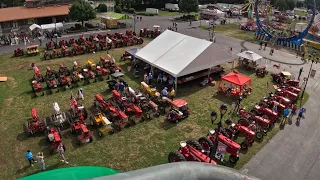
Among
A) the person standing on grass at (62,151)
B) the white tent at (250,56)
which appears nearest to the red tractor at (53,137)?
the person standing on grass at (62,151)

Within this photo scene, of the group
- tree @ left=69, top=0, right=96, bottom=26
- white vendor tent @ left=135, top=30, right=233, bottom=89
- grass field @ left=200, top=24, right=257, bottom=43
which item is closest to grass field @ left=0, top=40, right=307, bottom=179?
white vendor tent @ left=135, top=30, right=233, bottom=89

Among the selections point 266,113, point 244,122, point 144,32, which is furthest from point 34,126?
point 144,32

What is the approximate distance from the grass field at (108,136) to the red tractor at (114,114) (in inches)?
17.3

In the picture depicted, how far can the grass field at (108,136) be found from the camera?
42.3ft

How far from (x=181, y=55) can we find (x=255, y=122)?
791 centimetres

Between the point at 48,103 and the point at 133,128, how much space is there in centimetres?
674

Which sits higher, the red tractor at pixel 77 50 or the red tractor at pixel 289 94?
the red tractor at pixel 77 50

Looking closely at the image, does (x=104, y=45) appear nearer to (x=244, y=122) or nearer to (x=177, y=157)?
(x=244, y=122)

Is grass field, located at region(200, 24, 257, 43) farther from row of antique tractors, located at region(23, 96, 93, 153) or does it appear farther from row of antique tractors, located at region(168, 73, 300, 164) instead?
row of antique tractors, located at region(23, 96, 93, 153)

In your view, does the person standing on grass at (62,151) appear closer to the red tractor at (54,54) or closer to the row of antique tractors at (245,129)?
the row of antique tractors at (245,129)

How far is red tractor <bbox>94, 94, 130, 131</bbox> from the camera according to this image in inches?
602

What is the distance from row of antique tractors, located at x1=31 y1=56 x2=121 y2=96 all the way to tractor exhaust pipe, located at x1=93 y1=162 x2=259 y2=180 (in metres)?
16.4

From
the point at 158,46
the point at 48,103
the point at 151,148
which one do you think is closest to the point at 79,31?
the point at 158,46

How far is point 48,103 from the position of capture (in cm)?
1797
